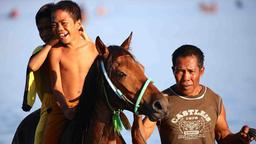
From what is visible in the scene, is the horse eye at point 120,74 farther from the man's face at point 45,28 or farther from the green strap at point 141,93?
the man's face at point 45,28

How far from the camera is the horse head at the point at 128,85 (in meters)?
6.11

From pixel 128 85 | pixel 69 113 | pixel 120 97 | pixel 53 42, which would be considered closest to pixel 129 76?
pixel 128 85

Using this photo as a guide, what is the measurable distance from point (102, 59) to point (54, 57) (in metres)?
0.69

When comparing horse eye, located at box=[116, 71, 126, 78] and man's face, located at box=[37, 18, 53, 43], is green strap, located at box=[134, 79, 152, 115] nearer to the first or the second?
horse eye, located at box=[116, 71, 126, 78]

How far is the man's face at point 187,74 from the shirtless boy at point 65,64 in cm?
76

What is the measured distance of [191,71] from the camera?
23.0ft

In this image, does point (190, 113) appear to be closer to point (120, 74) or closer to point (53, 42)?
point (120, 74)

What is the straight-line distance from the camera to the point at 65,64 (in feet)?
22.8

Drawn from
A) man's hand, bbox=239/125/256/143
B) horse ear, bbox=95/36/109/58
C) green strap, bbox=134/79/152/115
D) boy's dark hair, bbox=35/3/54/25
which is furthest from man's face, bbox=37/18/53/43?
man's hand, bbox=239/125/256/143

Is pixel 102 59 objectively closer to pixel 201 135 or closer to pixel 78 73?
pixel 78 73

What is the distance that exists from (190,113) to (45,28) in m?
1.65

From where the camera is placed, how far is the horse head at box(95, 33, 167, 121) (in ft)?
20.0

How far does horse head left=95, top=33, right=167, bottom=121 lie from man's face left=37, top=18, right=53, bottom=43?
1209mm

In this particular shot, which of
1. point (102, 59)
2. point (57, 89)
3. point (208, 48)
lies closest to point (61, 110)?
point (57, 89)
